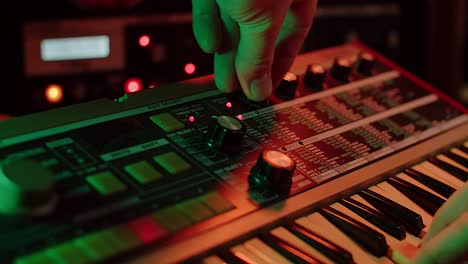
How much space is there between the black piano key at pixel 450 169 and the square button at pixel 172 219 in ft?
1.95

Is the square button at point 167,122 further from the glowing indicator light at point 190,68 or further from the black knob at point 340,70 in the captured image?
the glowing indicator light at point 190,68

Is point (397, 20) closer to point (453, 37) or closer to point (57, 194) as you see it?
point (453, 37)

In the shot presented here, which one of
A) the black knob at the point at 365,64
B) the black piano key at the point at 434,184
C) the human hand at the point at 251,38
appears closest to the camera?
the human hand at the point at 251,38

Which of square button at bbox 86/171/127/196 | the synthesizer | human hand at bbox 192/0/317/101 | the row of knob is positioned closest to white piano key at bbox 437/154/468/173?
the synthesizer

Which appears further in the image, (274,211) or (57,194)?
(274,211)

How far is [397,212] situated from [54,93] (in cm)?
94

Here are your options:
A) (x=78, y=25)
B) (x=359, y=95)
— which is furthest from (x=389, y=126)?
(x=78, y=25)

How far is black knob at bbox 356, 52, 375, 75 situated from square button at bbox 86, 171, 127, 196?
72 cm

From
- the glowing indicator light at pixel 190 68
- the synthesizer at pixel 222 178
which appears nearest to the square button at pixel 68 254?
the synthesizer at pixel 222 178

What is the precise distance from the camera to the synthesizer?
764 millimetres

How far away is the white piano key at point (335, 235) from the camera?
0.91 meters

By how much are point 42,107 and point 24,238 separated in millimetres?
865

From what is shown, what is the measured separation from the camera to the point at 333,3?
6.67 feet

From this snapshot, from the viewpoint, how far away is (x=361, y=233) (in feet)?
3.08
